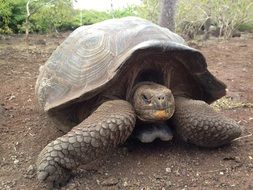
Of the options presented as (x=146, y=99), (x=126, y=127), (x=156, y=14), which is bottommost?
(x=156, y=14)

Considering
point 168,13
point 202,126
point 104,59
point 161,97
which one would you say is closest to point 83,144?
point 161,97

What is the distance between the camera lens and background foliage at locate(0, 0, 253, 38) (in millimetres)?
9648

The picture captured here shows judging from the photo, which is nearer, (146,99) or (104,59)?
(146,99)

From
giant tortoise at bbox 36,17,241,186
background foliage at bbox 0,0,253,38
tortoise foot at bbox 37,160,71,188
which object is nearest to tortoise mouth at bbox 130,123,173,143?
giant tortoise at bbox 36,17,241,186

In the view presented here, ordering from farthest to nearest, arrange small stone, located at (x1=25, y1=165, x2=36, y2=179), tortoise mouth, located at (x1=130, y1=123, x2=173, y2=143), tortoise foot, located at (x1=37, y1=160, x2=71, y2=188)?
tortoise mouth, located at (x1=130, y1=123, x2=173, y2=143) < small stone, located at (x1=25, y1=165, x2=36, y2=179) < tortoise foot, located at (x1=37, y1=160, x2=71, y2=188)

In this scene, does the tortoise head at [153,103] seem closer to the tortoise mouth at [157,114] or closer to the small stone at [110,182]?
the tortoise mouth at [157,114]

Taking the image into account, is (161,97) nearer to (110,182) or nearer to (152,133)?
(152,133)

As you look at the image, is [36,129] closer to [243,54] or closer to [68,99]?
[68,99]

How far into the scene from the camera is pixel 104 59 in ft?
10.0

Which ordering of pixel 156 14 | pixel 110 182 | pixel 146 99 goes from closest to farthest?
1. pixel 110 182
2. pixel 146 99
3. pixel 156 14

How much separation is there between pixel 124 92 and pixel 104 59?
0.26 meters

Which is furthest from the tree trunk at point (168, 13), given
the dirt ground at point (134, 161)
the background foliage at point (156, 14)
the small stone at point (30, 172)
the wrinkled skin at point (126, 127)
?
the small stone at point (30, 172)

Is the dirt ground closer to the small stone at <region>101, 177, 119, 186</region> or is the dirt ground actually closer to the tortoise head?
the small stone at <region>101, 177, 119, 186</region>

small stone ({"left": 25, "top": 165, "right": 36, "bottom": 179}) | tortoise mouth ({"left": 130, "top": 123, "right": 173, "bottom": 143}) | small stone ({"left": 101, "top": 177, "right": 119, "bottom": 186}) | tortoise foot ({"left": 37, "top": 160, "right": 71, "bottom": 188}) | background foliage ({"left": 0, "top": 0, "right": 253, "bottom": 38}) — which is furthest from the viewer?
background foliage ({"left": 0, "top": 0, "right": 253, "bottom": 38})
